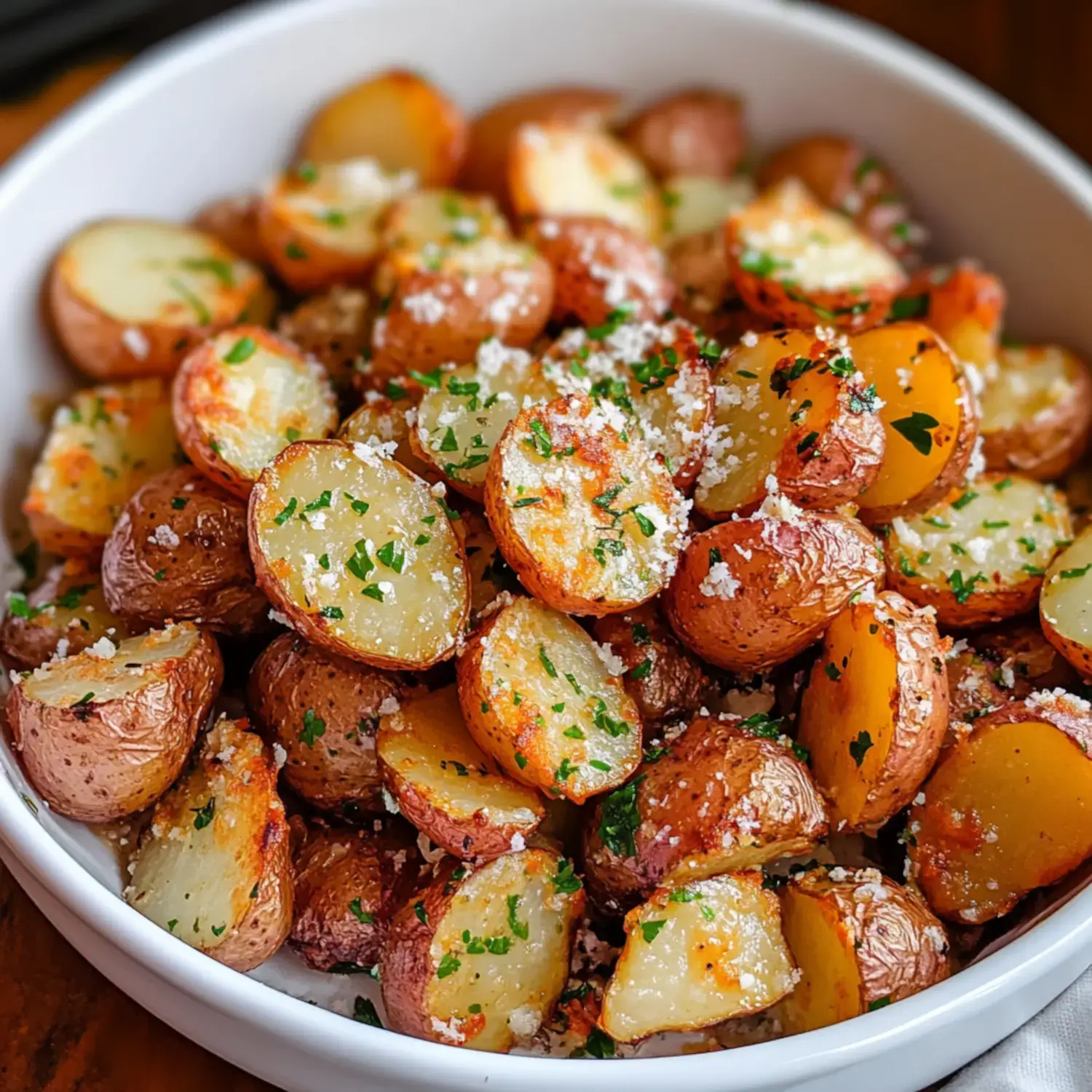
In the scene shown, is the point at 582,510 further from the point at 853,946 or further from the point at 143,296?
the point at 143,296

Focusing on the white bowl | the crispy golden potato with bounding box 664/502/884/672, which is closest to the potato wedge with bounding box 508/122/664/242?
the white bowl

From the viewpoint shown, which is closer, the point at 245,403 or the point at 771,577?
the point at 771,577

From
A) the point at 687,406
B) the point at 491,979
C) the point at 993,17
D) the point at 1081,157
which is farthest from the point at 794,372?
the point at 993,17

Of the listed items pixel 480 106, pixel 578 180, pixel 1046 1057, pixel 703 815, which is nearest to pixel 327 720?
pixel 703 815

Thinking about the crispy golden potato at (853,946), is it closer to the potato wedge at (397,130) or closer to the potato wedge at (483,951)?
the potato wedge at (483,951)

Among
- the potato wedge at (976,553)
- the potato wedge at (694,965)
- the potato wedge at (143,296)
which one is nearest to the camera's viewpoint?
the potato wedge at (694,965)

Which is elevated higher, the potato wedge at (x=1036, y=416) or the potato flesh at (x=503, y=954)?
the potato wedge at (x=1036, y=416)

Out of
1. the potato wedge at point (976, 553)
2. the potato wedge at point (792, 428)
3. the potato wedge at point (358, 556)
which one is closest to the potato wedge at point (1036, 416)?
the potato wedge at point (976, 553)
